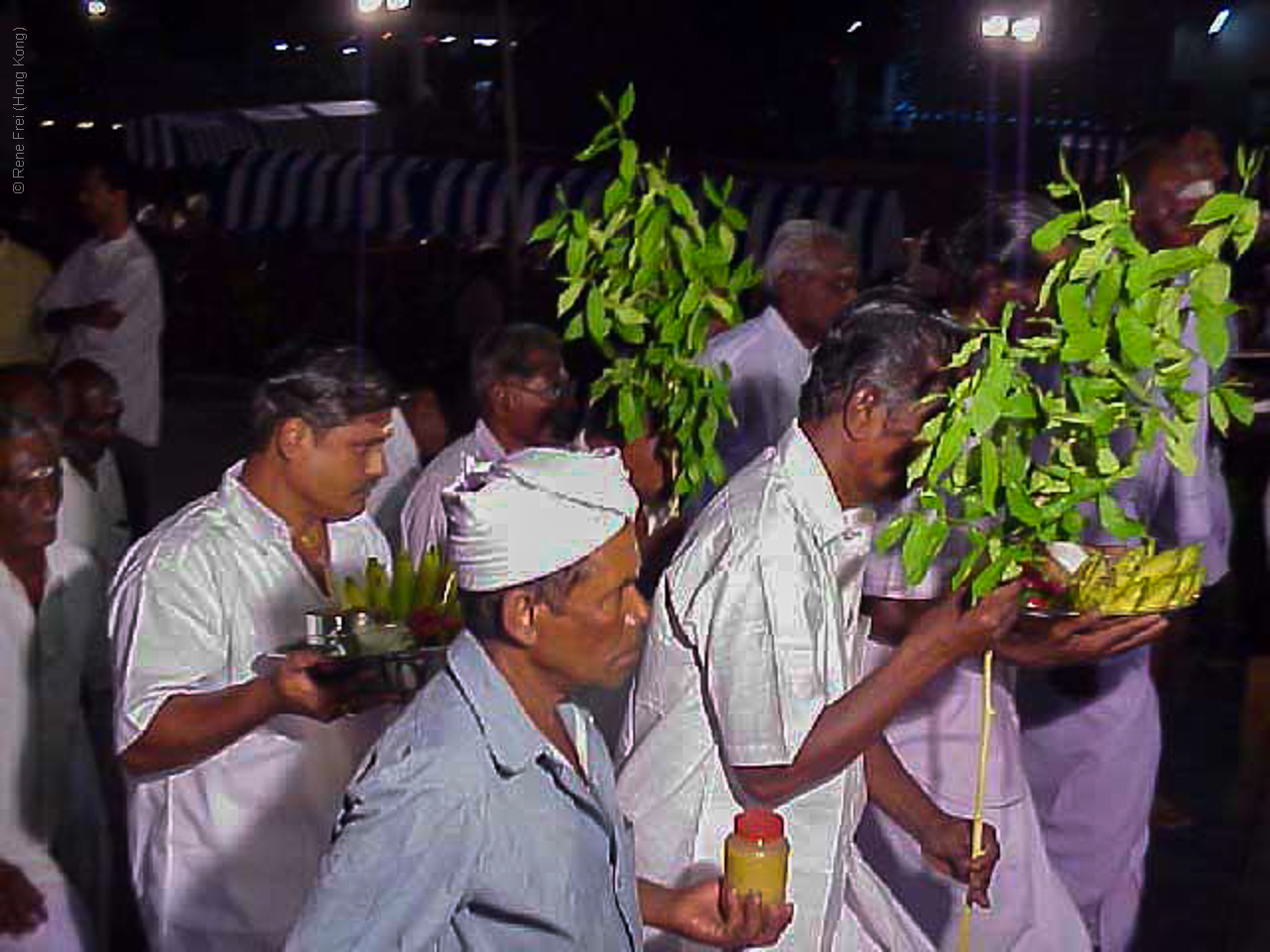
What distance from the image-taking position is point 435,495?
4957mm

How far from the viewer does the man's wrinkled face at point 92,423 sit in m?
5.93

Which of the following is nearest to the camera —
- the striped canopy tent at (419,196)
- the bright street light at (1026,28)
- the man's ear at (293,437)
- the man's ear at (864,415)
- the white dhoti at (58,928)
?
the man's ear at (864,415)

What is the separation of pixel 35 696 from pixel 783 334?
3.04 m

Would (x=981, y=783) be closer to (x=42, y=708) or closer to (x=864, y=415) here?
(x=864, y=415)

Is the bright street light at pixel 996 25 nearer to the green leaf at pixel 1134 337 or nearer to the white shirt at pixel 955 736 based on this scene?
the white shirt at pixel 955 736

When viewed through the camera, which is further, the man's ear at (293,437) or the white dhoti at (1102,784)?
the white dhoti at (1102,784)

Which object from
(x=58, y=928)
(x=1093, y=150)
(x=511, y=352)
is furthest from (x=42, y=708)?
(x=1093, y=150)

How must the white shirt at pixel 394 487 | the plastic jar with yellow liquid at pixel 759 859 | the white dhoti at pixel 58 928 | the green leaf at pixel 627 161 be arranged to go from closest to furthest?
the plastic jar with yellow liquid at pixel 759 859 < the white dhoti at pixel 58 928 < the green leaf at pixel 627 161 < the white shirt at pixel 394 487

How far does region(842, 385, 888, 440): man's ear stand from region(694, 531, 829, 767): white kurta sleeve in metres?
0.28

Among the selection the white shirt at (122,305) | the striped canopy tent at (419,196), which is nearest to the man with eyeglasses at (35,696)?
the white shirt at (122,305)

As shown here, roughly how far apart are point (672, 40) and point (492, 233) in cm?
947

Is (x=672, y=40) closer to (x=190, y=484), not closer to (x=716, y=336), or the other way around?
(x=190, y=484)

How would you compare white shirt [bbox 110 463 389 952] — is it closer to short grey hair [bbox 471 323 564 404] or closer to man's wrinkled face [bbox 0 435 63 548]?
man's wrinkled face [bbox 0 435 63 548]

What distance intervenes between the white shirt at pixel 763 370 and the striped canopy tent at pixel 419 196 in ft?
40.7
